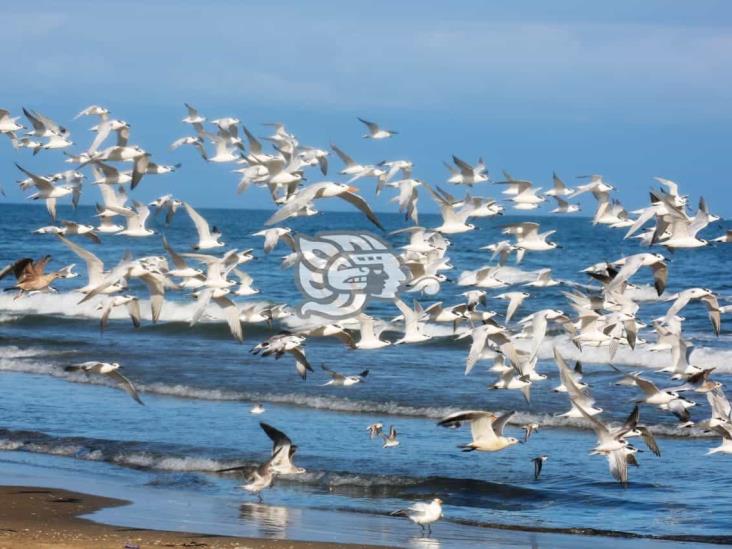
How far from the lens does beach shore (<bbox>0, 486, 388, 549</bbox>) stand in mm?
12641

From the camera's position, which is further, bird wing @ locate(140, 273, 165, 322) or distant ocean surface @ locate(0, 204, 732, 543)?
bird wing @ locate(140, 273, 165, 322)

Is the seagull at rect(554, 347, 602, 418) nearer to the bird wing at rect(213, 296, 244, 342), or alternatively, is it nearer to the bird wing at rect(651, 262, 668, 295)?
the bird wing at rect(651, 262, 668, 295)

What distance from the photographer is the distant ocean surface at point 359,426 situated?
16391 millimetres

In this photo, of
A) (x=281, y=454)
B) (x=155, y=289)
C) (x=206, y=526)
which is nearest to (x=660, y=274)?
(x=281, y=454)

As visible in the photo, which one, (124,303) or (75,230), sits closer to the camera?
(124,303)

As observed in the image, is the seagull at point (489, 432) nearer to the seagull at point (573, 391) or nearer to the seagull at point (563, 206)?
the seagull at point (573, 391)

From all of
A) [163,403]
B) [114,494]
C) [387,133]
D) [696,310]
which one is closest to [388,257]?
[696,310]

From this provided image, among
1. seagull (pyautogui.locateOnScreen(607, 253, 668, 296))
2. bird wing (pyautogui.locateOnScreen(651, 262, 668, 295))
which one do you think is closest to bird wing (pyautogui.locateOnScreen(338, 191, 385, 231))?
seagull (pyautogui.locateOnScreen(607, 253, 668, 296))

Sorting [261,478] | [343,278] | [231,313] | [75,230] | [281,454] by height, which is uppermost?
[75,230]

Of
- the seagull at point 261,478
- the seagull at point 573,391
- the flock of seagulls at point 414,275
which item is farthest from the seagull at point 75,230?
the seagull at point 573,391

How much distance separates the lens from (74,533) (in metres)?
13.3

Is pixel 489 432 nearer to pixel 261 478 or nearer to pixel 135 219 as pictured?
pixel 261 478

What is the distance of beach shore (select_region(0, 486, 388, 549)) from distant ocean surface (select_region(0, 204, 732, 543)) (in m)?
1.64

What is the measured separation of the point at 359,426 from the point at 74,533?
29.6 feet
